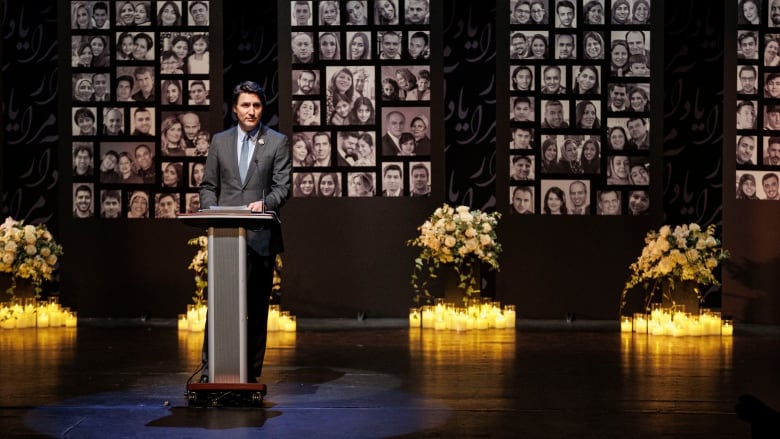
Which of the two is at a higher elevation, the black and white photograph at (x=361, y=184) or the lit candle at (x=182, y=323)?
the black and white photograph at (x=361, y=184)

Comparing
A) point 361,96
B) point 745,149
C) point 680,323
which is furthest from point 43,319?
point 745,149

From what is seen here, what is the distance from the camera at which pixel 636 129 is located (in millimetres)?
9531

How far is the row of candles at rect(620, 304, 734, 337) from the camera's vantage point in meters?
8.44

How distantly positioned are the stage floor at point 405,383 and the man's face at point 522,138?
1.62m

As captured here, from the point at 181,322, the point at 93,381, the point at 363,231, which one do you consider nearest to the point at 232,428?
the point at 93,381

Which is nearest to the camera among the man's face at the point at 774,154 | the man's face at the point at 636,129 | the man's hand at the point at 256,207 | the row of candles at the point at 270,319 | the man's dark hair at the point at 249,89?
the man's hand at the point at 256,207

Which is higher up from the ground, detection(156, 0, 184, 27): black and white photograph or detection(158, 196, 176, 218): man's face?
detection(156, 0, 184, 27): black and white photograph

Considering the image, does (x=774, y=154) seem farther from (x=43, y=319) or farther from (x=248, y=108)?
(x=43, y=319)

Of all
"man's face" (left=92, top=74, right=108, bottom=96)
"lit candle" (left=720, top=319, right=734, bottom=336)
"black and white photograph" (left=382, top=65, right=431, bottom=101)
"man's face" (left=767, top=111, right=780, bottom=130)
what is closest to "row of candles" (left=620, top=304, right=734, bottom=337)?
"lit candle" (left=720, top=319, right=734, bottom=336)

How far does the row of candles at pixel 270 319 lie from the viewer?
8.66 m

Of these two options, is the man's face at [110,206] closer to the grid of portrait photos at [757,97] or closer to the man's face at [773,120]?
the grid of portrait photos at [757,97]

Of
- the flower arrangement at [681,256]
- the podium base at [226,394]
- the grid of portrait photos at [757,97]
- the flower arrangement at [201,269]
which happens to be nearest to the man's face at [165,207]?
the flower arrangement at [201,269]

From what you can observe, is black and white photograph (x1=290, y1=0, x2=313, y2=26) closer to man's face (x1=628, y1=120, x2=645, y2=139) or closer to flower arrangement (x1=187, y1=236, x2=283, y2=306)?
flower arrangement (x1=187, y1=236, x2=283, y2=306)

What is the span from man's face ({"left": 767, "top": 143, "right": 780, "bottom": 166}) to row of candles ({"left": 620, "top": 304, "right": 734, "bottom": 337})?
1.57m
